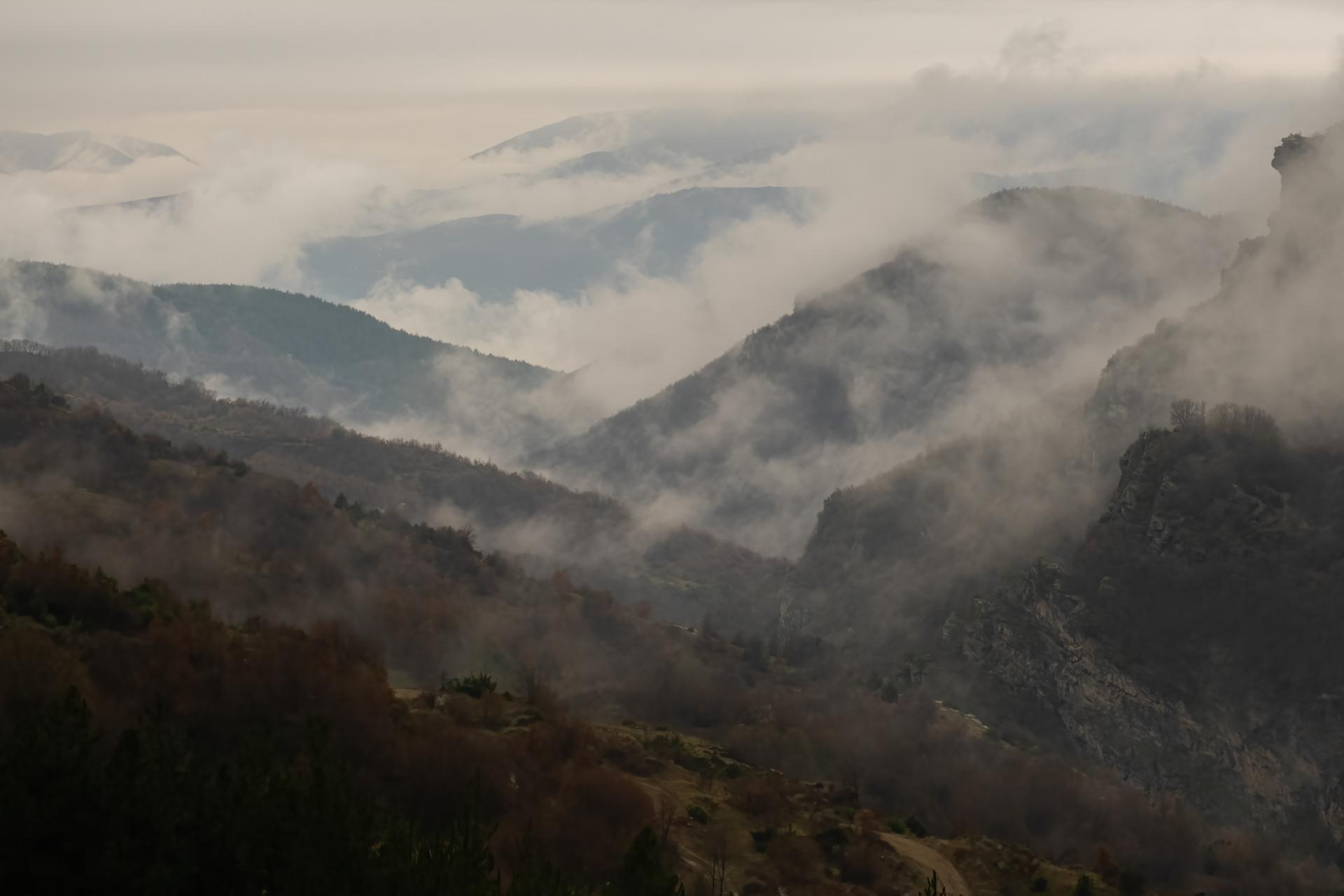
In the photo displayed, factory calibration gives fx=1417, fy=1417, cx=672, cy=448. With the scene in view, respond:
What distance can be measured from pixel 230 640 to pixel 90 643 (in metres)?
13.2

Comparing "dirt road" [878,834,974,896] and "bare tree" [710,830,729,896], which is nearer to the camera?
"bare tree" [710,830,729,896]

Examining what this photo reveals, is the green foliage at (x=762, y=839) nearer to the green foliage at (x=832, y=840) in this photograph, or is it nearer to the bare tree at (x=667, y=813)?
the green foliage at (x=832, y=840)

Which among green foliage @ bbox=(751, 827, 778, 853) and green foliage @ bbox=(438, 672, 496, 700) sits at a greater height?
green foliage @ bbox=(438, 672, 496, 700)

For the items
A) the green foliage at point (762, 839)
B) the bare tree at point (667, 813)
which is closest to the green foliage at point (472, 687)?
the bare tree at point (667, 813)

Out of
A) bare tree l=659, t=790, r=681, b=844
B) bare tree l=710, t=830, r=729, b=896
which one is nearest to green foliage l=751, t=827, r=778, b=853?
bare tree l=710, t=830, r=729, b=896

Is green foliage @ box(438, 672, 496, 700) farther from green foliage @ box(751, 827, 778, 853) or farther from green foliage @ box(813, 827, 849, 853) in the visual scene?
green foliage @ box(813, 827, 849, 853)

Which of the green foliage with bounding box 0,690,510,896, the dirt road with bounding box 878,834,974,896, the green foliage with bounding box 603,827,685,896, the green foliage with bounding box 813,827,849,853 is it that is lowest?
the dirt road with bounding box 878,834,974,896

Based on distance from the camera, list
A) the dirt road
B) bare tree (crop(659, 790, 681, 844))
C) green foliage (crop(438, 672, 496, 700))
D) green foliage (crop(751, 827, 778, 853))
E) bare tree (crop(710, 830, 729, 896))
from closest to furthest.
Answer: bare tree (crop(710, 830, 729, 896)), bare tree (crop(659, 790, 681, 844)), green foliage (crop(751, 827, 778, 853)), the dirt road, green foliage (crop(438, 672, 496, 700))

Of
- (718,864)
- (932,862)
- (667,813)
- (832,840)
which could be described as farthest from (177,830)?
(932,862)

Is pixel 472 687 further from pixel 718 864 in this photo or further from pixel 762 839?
pixel 718 864

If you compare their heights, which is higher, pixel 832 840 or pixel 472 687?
pixel 472 687

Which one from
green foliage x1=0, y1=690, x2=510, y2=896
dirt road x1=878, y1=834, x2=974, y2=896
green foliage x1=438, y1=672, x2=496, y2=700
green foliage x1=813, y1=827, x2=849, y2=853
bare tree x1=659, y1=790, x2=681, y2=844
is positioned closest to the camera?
green foliage x1=0, y1=690, x2=510, y2=896

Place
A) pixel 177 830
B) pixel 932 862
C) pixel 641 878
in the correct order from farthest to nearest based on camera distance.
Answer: pixel 932 862 → pixel 641 878 → pixel 177 830

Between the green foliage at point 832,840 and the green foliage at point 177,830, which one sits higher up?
the green foliage at point 177,830
